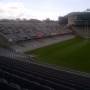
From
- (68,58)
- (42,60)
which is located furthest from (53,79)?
(68,58)

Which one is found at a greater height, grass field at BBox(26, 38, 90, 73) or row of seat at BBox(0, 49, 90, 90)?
row of seat at BBox(0, 49, 90, 90)

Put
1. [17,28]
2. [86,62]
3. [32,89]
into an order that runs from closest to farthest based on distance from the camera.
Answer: [32,89]
[86,62]
[17,28]

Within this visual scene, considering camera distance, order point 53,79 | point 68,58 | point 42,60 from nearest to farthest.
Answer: point 53,79
point 42,60
point 68,58

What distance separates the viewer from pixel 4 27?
42250 mm

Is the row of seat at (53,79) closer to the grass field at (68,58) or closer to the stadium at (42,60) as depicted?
the stadium at (42,60)

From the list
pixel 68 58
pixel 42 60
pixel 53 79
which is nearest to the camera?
pixel 53 79

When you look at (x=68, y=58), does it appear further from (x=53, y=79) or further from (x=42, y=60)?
(x=53, y=79)

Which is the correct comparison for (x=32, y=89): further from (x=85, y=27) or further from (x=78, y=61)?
(x=85, y=27)

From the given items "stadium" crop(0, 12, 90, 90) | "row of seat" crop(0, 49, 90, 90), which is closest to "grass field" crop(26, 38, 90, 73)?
"stadium" crop(0, 12, 90, 90)

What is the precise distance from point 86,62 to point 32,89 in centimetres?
1644

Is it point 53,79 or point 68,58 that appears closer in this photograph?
point 53,79

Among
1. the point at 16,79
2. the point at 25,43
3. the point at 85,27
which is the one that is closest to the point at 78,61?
the point at 25,43

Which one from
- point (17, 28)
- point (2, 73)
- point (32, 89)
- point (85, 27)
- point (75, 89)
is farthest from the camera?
point (85, 27)

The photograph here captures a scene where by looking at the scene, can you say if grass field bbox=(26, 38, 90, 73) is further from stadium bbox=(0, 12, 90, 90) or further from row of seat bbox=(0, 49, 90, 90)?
row of seat bbox=(0, 49, 90, 90)
